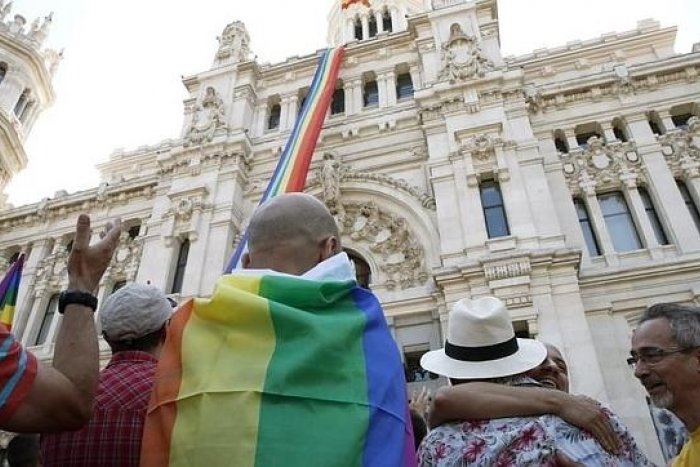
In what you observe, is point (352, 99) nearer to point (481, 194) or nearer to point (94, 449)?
point (481, 194)

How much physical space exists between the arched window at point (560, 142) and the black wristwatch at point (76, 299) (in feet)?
49.7

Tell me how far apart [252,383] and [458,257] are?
10.9m

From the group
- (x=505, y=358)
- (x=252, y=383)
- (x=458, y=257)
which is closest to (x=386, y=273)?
(x=458, y=257)

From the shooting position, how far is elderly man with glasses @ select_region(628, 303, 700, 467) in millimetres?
2758

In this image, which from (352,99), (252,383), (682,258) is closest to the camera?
(252,383)

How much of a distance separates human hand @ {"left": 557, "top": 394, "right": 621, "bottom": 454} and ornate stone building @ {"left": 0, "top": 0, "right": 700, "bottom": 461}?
8.20 meters

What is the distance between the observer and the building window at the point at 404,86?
1814 centimetres

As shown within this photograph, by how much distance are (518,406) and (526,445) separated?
0.17 meters

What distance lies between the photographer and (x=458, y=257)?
474 inches

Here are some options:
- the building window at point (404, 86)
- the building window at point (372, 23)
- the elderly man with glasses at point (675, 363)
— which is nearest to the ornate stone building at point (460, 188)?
the building window at point (404, 86)

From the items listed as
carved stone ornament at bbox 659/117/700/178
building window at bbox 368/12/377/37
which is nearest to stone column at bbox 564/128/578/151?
carved stone ornament at bbox 659/117/700/178

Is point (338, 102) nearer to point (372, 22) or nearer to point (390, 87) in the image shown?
point (390, 87)

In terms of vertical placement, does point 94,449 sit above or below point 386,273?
below

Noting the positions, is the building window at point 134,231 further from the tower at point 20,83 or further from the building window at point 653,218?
the building window at point 653,218
